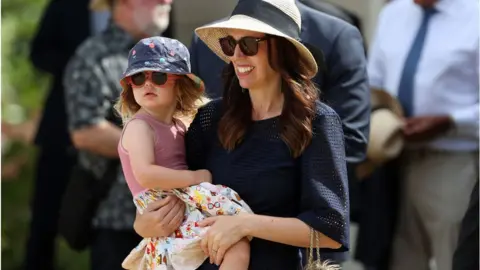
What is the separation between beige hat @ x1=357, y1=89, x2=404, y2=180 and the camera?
525cm

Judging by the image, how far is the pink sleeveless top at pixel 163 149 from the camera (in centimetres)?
343

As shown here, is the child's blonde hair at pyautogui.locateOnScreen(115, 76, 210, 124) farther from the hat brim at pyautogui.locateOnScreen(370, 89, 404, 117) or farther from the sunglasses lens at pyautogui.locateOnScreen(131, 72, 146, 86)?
the hat brim at pyautogui.locateOnScreen(370, 89, 404, 117)

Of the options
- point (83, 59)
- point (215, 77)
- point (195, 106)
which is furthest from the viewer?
point (83, 59)

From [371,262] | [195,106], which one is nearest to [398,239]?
[371,262]

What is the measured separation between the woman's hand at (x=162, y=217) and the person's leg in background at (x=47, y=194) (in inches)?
117

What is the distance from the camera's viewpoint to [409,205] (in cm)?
539

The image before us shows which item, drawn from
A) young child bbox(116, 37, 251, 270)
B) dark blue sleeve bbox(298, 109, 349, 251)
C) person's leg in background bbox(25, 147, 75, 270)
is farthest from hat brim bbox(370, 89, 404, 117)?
dark blue sleeve bbox(298, 109, 349, 251)

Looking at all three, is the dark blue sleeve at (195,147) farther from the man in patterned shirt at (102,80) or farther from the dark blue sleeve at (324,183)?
the man in patterned shirt at (102,80)

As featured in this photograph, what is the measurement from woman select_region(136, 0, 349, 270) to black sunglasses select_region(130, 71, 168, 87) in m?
0.19

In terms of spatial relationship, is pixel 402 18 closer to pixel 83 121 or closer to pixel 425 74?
pixel 425 74

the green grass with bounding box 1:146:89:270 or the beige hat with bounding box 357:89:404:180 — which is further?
the green grass with bounding box 1:146:89:270

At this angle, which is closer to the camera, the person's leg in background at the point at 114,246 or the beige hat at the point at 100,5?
the person's leg in background at the point at 114,246

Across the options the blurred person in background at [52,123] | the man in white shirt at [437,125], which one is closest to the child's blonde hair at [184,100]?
the man in white shirt at [437,125]

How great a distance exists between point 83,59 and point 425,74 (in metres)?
1.52
